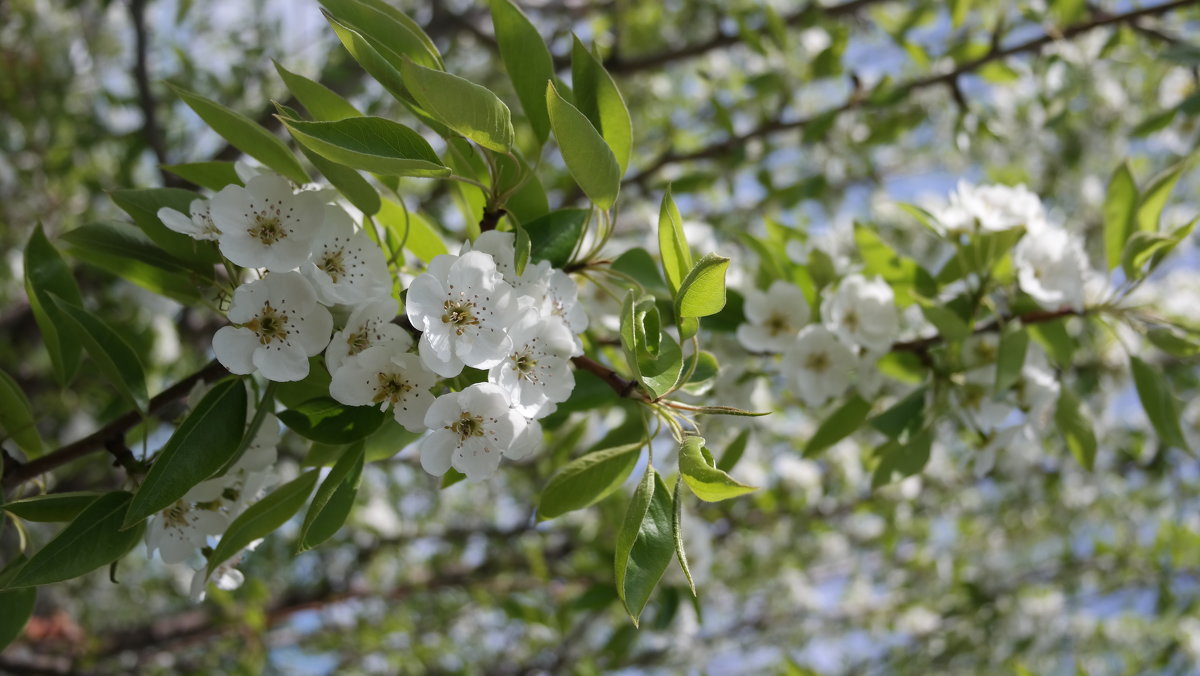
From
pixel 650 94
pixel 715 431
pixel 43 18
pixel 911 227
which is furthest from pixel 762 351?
pixel 43 18

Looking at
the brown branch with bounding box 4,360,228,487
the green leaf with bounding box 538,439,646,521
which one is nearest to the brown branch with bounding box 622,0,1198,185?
the green leaf with bounding box 538,439,646,521

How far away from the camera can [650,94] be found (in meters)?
3.89

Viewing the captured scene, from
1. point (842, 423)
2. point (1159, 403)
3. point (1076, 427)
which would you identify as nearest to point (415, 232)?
point (842, 423)

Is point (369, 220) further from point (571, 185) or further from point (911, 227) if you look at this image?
point (911, 227)

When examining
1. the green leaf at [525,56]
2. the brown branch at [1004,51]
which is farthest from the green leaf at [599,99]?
the brown branch at [1004,51]

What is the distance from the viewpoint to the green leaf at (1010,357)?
1327 millimetres

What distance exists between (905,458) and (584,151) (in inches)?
31.8

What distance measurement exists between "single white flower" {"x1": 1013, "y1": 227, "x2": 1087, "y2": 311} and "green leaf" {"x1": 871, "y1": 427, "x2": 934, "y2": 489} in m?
0.28

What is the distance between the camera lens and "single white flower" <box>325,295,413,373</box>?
96 cm

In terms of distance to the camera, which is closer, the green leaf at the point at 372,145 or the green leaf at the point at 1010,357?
the green leaf at the point at 372,145

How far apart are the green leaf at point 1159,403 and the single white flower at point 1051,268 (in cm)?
16

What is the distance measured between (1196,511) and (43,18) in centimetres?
601

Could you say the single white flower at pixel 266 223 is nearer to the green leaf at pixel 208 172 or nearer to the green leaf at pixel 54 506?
the green leaf at pixel 208 172

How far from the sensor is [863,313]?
146 cm
